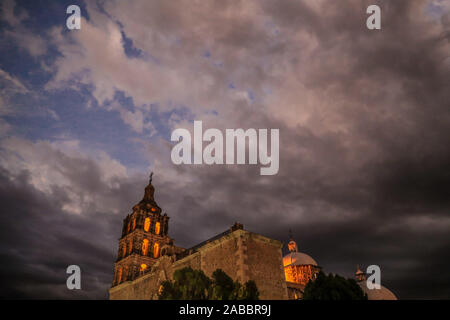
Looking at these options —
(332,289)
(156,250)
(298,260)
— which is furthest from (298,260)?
(332,289)

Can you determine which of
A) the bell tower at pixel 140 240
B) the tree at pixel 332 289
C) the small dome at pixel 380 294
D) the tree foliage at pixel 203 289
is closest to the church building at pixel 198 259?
the bell tower at pixel 140 240

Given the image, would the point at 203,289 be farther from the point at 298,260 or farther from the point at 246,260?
the point at 298,260

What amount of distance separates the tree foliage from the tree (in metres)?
3.72

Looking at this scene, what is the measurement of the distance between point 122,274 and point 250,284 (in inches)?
1161

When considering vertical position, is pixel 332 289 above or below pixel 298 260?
above

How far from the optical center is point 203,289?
16969 mm

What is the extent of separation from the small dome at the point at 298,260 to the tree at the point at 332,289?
34070 mm

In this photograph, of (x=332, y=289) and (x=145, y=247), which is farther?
(x=145, y=247)

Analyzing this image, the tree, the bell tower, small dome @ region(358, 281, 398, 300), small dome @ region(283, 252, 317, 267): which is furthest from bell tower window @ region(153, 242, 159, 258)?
small dome @ region(358, 281, 398, 300)

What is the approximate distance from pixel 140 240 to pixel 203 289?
2789 cm

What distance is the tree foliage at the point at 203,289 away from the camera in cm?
1670
